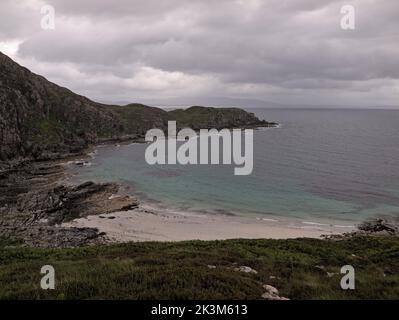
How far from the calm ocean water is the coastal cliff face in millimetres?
13998

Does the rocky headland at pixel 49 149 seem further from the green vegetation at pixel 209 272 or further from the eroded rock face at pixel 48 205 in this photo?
the green vegetation at pixel 209 272

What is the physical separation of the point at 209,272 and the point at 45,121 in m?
113

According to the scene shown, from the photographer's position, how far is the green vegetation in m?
14.7

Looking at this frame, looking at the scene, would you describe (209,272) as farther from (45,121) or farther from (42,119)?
(42,119)

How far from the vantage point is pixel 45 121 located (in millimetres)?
117000

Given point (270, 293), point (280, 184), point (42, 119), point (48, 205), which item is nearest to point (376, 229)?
point (280, 184)

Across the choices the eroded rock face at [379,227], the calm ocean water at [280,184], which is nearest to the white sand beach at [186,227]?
the eroded rock face at [379,227]

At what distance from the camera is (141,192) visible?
222 feet

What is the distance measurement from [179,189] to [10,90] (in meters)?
75.0

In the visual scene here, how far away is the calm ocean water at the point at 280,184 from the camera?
188 feet

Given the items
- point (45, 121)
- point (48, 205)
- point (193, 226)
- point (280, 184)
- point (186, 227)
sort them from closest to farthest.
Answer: point (186, 227) < point (193, 226) < point (48, 205) < point (280, 184) < point (45, 121)

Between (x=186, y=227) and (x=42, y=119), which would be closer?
(x=186, y=227)

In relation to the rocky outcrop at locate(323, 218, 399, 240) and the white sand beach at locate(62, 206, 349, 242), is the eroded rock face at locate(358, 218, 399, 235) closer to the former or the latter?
the rocky outcrop at locate(323, 218, 399, 240)

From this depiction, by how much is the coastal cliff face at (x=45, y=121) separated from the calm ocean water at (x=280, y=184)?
14.0 meters
